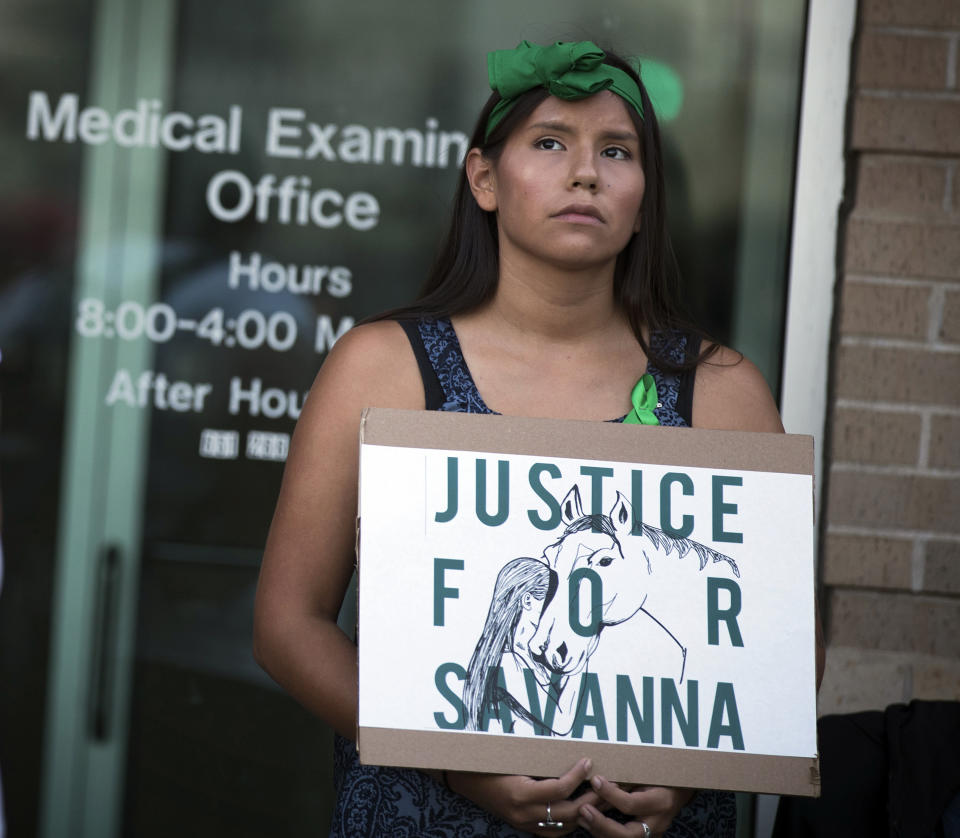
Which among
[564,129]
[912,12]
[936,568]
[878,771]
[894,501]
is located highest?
[912,12]

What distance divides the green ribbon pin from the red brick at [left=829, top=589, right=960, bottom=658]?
115 centimetres

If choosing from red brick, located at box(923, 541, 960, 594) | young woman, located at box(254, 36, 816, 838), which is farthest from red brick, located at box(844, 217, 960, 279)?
young woman, located at box(254, 36, 816, 838)

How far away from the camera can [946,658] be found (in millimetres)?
2766

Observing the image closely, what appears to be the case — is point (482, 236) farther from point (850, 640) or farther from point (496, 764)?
point (850, 640)

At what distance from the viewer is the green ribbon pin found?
182 cm

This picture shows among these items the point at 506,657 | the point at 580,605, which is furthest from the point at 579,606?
the point at 506,657

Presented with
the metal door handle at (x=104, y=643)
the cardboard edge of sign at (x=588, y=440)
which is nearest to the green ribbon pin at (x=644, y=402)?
the cardboard edge of sign at (x=588, y=440)

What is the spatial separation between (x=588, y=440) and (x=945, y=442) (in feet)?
4.66

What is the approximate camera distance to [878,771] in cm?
221

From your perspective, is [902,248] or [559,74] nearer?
[559,74]

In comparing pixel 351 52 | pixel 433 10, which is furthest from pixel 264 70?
pixel 433 10

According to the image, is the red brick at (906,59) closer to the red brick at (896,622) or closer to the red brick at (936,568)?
the red brick at (936,568)

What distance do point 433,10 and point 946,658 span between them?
6.40 feet

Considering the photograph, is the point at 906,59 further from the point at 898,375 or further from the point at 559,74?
the point at 559,74
